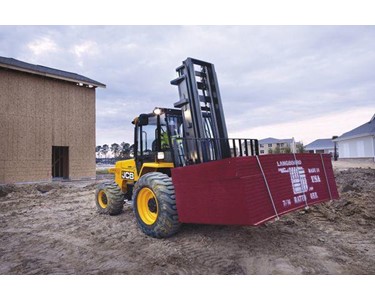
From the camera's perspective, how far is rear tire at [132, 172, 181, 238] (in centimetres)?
464

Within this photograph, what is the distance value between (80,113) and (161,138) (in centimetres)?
1393

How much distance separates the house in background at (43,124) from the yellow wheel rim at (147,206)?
12631mm

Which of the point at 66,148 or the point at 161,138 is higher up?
the point at 66,148

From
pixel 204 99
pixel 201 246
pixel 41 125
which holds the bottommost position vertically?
pixel 201 246

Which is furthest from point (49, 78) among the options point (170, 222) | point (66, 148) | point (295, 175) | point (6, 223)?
point (295, 175)

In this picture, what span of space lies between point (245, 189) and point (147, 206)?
248 cm

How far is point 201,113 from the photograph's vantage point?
205 inches

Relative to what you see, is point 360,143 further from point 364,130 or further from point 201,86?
point 201,86

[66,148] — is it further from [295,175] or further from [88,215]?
[295,175]

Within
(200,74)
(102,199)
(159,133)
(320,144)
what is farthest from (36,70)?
(320,144)

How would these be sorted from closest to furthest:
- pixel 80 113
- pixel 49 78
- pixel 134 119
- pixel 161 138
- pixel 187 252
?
pixel 187 252
pixel 161 138
pixel 134 119
pixel 49 78
pixel 80 113

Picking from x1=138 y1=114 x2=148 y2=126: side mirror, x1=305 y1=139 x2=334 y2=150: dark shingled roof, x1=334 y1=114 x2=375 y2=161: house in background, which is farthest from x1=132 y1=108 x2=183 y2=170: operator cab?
x1=305 y1=139 x2=334 y2=150: dark shingled roof

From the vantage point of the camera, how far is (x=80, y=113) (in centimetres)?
1803

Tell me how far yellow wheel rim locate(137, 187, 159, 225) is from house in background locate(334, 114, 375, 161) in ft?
91.2
